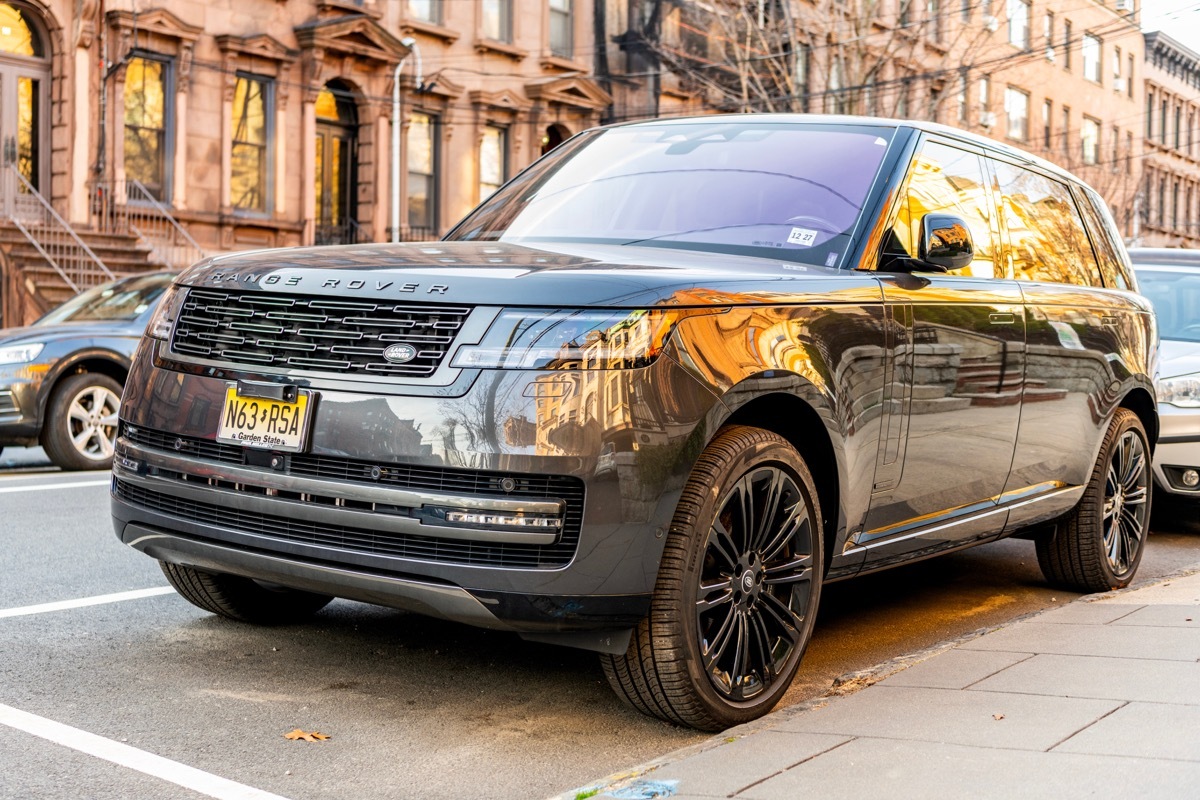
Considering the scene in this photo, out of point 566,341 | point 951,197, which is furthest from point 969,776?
point 951,197

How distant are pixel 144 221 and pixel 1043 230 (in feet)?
63.2

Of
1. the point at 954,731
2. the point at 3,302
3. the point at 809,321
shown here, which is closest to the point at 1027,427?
the point at 809,321

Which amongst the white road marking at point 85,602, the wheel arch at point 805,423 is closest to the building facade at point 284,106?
the white road marking at point 85,602

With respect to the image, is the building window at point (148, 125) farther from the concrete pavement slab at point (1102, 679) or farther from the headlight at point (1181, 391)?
the concrete pavement slab at point (1102, 679)

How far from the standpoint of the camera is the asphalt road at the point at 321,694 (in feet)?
12.6

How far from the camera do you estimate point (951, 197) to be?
5.60 m

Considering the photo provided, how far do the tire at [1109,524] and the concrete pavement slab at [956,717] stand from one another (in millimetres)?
2336

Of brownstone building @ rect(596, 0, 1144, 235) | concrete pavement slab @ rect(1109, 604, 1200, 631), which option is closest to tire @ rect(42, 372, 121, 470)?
concrete pavement slab @ rect(1109, 604, 1200, 631)

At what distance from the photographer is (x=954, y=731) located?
400cm

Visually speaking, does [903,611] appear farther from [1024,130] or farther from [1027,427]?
[1024,130]

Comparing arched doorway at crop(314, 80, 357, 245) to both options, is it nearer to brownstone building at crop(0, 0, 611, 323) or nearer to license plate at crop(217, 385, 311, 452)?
brownstone building at crop(0, 0, 611, 323)

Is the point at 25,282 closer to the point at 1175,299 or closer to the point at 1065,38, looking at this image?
the point at 1175,299

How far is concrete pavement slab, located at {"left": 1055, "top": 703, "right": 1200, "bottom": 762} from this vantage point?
3732 millimetres

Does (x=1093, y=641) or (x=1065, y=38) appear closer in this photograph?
(x=1093, y=641)
